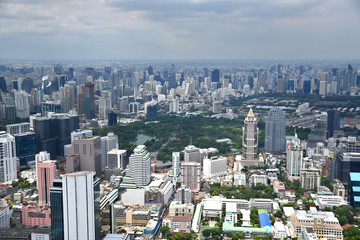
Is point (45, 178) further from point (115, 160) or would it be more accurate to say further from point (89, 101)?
point (89, 101)

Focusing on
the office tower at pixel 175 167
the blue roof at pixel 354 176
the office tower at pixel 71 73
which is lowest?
the office tower at pixel 175 167

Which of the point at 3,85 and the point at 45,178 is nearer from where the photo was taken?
the point at 45,178

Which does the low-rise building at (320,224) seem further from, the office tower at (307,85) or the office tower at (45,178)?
the office tower at (307,85)

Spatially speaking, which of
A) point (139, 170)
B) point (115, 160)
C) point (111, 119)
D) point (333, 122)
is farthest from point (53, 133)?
point (333, 122)

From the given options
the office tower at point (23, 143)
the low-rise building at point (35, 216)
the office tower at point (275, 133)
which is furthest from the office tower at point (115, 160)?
the office tower at point (275, 133)

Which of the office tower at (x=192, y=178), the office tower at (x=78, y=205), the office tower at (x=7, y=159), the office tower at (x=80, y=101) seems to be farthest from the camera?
the office tower at (x=80, y=101)

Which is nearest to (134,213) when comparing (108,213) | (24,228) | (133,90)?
(108,213)
